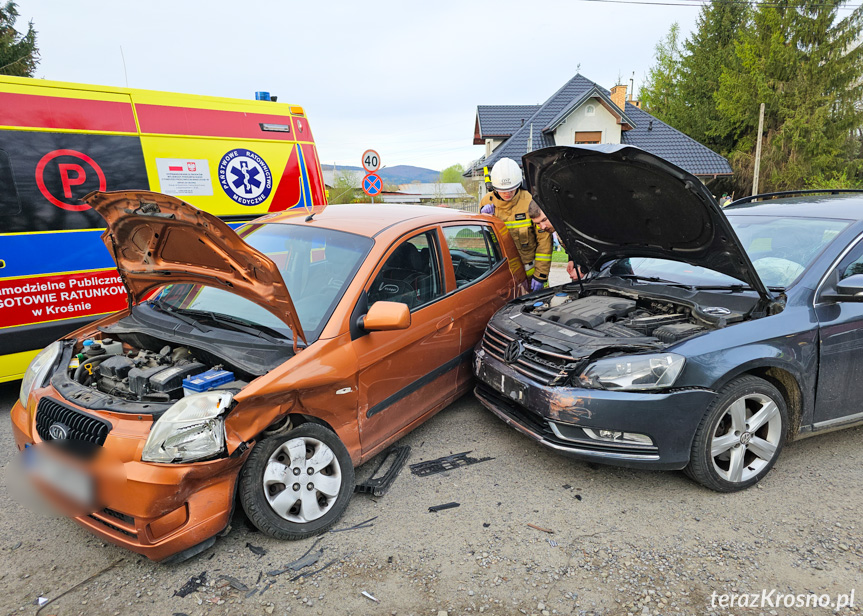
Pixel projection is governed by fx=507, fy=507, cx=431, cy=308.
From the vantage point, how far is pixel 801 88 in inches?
944

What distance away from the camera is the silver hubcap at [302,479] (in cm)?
244

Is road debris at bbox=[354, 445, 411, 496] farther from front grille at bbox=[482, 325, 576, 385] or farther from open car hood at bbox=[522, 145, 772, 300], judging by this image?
open car hood at bbox=[522, 145, 772, 300]

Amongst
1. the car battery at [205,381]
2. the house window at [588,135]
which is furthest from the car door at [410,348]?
the house window at [588,135]

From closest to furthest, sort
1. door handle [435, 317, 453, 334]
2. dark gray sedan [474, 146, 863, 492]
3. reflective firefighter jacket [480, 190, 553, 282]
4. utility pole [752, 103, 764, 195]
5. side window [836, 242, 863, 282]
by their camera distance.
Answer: dark gray sedan [474, 146, 863, 492] → side window [836, 242, 863, 282] → door handle [435, 317, 453, 334] → reflective firefighter jacket [480, 190, 553, 282] → utility pole [752, 103, 764, 195]

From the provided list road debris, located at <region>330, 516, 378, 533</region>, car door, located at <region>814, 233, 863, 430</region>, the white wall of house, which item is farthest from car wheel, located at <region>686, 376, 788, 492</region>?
the white wall of house

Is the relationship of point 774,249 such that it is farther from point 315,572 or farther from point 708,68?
point 708,68

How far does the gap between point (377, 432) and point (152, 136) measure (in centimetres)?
360

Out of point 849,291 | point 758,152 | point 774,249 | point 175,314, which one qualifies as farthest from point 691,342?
point 758,152

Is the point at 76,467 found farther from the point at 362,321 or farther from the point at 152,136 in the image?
the point at 152,136

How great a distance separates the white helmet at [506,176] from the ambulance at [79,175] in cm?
264

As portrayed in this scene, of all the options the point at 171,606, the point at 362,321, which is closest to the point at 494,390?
the point at 362,321

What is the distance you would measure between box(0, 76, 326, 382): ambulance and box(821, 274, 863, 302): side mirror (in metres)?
5.04

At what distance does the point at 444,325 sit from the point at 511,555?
5.16 ft

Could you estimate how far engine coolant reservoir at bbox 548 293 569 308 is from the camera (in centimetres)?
386
